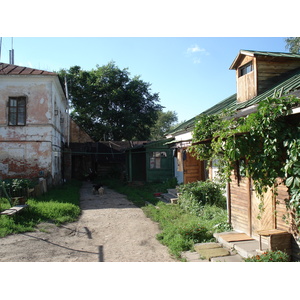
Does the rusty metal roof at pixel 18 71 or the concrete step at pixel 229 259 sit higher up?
the rusty metal roof at pixel 18 71

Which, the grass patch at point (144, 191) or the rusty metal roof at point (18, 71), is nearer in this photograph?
the grass patch at point (144, 191)

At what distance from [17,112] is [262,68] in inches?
482

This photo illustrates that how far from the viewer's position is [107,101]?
1142 inches

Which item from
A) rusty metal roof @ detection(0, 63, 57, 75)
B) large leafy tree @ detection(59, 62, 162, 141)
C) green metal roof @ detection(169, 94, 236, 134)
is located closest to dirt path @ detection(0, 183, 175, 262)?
green metal roof @ detection(169, 94, 236, 134)

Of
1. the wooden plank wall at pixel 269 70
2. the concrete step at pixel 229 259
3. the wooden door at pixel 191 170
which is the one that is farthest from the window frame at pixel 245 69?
the concrete step at pixel 229 259

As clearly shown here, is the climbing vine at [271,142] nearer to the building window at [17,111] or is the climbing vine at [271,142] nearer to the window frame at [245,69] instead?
the window frame at [245,69]

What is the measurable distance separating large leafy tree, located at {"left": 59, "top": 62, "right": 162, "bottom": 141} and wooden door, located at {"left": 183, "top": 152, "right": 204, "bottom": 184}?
16105 mm

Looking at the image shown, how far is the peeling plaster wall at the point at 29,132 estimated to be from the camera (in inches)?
536

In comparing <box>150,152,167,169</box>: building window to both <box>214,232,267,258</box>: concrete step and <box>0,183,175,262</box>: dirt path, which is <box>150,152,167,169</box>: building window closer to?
<box>0,183,175,262</box>: dirt path

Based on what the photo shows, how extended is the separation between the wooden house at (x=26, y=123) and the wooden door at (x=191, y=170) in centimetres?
721

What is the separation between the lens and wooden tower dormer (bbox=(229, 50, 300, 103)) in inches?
323

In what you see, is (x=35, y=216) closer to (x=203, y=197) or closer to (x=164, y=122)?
(x=203, y=197)

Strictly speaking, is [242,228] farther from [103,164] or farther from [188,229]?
[103,164]

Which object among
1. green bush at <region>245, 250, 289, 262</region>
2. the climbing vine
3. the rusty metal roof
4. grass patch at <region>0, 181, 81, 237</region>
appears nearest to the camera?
the climbing vine
